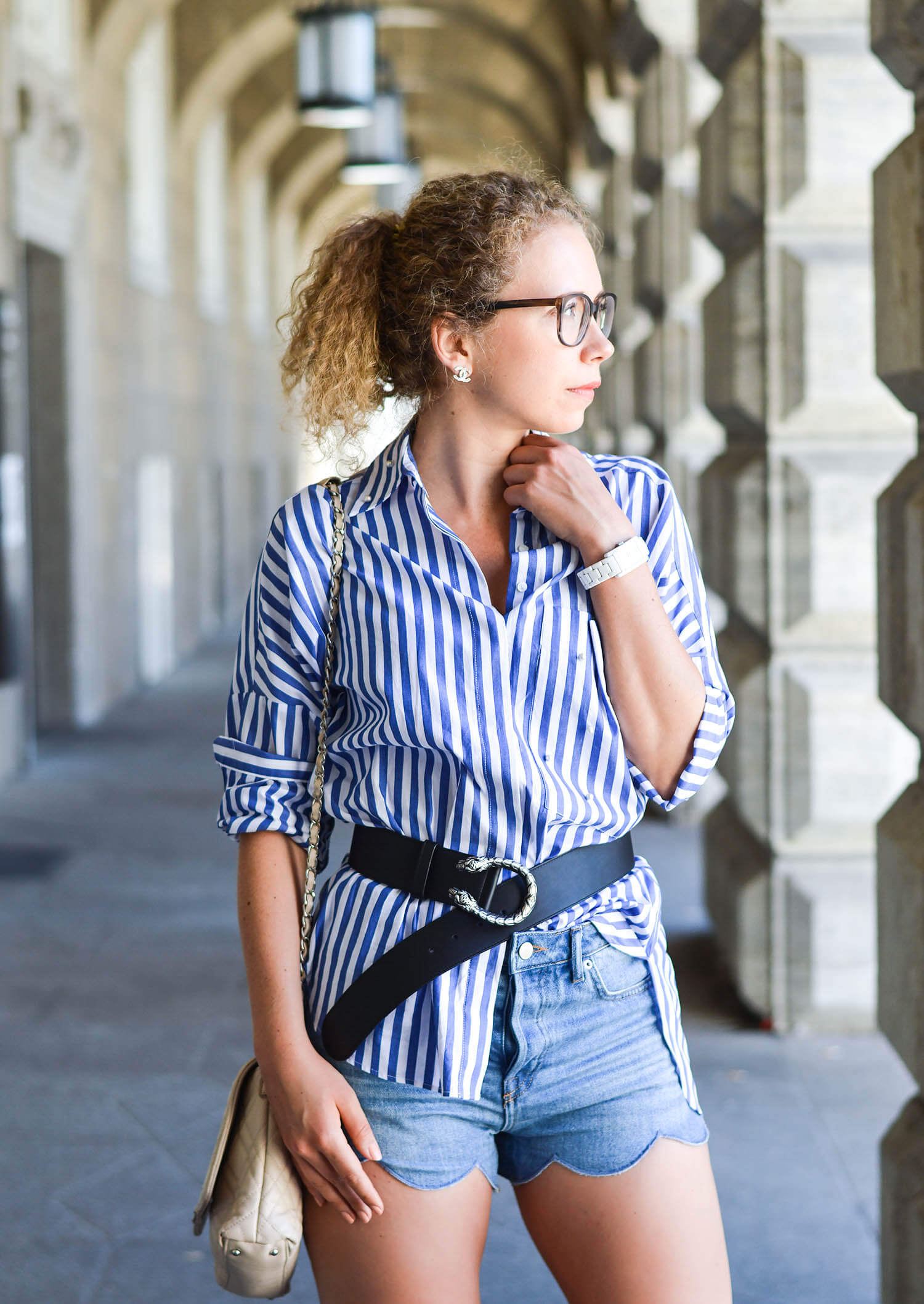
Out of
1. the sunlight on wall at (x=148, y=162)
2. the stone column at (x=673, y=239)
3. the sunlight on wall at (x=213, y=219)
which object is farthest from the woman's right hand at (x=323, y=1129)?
the sunlight on wall at (x=213, y=219)

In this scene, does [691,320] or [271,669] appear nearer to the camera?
[271,669]

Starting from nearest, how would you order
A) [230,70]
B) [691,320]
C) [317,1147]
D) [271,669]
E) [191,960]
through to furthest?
[317,1147] < [271,669] < [191,960] < [691,320] < [230,70]

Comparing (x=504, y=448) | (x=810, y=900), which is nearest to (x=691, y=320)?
(x=810, y=900)

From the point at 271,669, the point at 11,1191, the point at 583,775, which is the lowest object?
the point at 11,1191

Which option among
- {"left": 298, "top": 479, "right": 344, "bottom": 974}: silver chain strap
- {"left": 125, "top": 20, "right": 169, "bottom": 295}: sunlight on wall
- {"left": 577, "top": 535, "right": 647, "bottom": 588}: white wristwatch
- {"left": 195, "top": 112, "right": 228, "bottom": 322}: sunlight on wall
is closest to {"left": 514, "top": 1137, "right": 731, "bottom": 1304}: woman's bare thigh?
{"left": 298, "top": 479, "right": 344, "bottom": 974}: silver chain strap

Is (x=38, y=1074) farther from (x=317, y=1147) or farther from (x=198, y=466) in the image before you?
(x=198, y=466)

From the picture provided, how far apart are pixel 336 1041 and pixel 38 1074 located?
2880mm

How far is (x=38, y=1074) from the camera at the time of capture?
4.39 meters

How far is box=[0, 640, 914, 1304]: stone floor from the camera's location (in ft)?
10.7

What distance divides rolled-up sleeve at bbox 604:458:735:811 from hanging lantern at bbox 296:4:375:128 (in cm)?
707

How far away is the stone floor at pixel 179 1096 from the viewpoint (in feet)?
10.7

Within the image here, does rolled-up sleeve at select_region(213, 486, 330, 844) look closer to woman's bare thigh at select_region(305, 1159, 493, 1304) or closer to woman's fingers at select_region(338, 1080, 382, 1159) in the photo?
woman's fingers at select_region(338, 1080, 382, 1159)

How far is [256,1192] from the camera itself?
1744 millimetres

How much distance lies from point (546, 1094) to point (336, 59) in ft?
24.8
